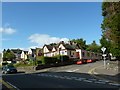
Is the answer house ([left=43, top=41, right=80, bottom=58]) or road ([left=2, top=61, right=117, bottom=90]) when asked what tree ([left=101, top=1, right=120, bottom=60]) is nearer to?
road ([left=2, top=61, right=117, bottom=90])

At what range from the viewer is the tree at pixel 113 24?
20.0m

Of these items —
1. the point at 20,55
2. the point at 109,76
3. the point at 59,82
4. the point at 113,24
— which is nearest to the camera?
the point at 59,82

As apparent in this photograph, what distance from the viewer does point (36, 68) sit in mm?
31547

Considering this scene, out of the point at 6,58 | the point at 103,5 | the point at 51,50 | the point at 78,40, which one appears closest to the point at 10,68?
the point at 103,5

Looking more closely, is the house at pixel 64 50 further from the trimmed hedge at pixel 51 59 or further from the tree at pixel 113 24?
the tree at pixel 113 24

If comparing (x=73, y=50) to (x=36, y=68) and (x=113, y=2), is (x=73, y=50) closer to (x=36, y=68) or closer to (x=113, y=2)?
(x=36, y=68)

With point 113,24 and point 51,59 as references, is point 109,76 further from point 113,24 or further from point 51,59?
point 51,59

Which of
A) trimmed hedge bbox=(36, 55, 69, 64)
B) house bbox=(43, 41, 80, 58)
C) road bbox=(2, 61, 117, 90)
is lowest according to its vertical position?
road bbox=(2, 61, 117, 90)

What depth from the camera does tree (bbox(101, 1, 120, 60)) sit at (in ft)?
65.8

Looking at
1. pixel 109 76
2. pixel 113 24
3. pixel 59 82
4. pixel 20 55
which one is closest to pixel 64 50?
pixel 113 24

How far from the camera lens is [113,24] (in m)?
20.2

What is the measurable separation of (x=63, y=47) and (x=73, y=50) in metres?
4.54

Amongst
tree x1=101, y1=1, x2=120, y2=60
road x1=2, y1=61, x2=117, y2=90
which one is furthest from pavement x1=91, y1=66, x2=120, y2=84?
tree x1=101, y1=1, x2=120, y2=60

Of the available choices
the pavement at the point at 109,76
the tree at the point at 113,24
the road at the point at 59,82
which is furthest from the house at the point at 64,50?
the road at the point at 59,82
